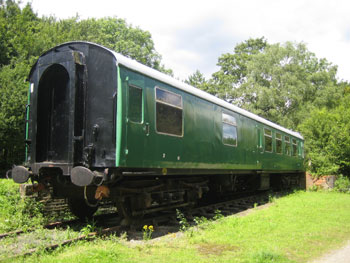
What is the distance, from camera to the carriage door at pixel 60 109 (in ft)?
20.9

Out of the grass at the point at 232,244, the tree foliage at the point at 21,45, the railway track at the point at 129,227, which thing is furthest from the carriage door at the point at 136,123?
the tree foliage at the point at 21,45

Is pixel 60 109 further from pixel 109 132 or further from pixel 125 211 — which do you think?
pixel 125 211

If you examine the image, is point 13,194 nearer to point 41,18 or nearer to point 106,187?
point 106,187

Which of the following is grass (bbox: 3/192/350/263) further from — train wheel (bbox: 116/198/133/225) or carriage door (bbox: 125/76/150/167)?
carriage door (bbox: 125/76/150/167)

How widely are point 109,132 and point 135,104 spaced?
71cm

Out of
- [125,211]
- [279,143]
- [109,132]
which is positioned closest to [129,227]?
[125,211]

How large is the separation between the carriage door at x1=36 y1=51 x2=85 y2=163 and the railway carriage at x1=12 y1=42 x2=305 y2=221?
0.06ft

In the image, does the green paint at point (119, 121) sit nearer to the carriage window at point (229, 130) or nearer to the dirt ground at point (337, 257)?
the dirt ground at point (337, 257)

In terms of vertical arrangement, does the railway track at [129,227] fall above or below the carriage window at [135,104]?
below

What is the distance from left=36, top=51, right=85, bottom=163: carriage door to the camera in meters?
6.37

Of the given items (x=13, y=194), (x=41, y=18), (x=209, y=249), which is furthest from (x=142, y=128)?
(x=41, y=18)

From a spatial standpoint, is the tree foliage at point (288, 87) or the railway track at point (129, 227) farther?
the tree foliage at point (288, 87)

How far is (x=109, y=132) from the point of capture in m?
6.11

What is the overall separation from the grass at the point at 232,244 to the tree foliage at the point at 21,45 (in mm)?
16667
